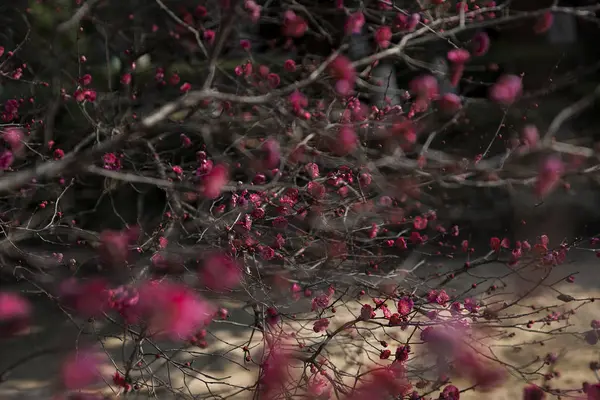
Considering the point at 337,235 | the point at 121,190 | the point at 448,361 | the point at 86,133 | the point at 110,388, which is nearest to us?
the point at 448,361

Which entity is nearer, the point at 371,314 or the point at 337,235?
the point at 371,314

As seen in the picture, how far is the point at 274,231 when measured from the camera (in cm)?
367

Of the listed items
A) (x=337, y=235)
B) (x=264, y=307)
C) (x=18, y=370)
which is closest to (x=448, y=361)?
(x=264, y=307)

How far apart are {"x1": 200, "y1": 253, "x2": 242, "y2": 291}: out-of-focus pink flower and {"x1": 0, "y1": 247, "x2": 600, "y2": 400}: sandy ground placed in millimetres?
398

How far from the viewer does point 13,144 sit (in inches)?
131

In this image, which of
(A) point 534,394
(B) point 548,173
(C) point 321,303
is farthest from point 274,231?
(B) point 548,173

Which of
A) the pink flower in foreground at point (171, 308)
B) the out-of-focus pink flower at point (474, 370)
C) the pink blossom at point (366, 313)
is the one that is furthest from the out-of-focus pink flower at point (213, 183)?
the out-of-focus pink flower at point (474, 370)

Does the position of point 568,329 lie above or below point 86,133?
below

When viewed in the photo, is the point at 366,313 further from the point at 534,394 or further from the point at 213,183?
the point at 213,183

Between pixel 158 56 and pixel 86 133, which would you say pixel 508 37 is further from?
pixel 86 133

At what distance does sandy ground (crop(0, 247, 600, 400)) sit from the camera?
303cm

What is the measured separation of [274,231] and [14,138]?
5.23 ft

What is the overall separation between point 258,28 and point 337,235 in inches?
97.6

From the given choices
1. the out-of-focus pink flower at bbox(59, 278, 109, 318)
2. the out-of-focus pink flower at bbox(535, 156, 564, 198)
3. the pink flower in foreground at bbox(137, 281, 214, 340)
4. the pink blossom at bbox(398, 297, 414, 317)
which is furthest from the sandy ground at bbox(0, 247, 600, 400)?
the pink flower in foreground at bbox(137, 281, 214, 340)
